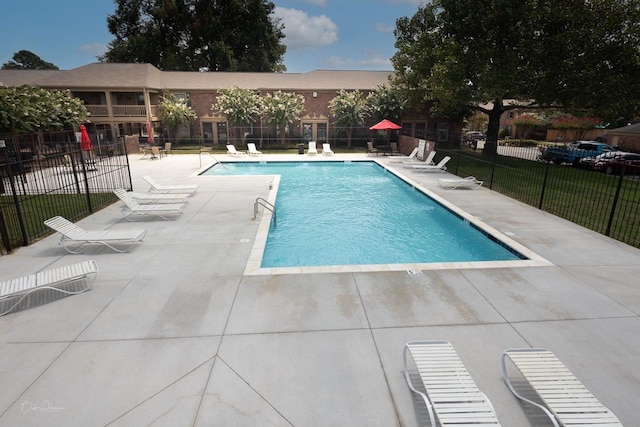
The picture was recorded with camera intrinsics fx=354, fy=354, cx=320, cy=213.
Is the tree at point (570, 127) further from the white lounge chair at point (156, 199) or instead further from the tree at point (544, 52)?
the white lounge chair at point (156, 199)

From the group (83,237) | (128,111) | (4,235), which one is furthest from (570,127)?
(4,235)

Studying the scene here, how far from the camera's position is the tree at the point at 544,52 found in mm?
16984

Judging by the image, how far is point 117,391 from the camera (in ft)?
12.3

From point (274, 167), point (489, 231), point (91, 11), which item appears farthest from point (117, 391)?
point (91, 11)

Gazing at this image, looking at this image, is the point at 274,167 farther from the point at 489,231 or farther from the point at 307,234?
the point at 489,231

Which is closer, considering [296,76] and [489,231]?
[489,231]

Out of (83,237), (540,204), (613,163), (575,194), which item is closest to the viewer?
(83,237)

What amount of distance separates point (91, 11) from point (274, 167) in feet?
134

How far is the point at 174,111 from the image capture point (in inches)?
1085

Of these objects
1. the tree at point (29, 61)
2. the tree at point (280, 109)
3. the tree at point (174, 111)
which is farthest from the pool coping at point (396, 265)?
the tree at point (29, 61)

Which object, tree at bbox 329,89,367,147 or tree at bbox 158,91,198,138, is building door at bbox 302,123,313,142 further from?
tree at bbox 158,91,198,138

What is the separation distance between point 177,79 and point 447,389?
1365 inches

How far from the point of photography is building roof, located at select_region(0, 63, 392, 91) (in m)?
29.1

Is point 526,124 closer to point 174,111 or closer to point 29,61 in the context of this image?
point 174,111
